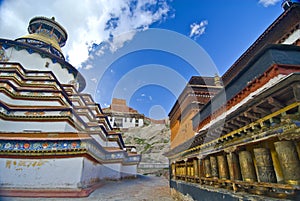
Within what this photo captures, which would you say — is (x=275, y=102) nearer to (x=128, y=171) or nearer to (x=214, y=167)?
(x=214, y=167)

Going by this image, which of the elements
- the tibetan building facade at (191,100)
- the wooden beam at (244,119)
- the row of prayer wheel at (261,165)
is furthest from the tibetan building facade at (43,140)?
the wooden beam at (244,119)

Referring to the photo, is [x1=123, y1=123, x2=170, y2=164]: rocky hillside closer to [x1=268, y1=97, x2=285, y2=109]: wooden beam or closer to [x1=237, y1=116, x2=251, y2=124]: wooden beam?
[x1=237, y1=116, x2=251, y2=124]: wooden beam

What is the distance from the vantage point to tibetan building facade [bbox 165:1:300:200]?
334 centimetres

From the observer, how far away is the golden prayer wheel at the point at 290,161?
3270 millimetres

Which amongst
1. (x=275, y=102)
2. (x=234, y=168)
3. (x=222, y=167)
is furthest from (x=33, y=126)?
(x=275, y=102)

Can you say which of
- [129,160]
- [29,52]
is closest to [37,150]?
[129,160]

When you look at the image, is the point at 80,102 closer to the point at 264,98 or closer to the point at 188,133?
the point at 188,133

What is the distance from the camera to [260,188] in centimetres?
399

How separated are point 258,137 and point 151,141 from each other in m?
37.5

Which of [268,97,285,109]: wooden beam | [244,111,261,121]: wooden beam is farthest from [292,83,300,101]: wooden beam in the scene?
[244,111,261,121]: wooden beam

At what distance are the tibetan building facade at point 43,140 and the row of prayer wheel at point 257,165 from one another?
640 centimetres

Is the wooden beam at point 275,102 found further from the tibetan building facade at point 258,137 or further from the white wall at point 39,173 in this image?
the white wall at point 39,173

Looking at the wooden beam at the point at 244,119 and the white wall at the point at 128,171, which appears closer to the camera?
the wooden beam at the point at 244,119

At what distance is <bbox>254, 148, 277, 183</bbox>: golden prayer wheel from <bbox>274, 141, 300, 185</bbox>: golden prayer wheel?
50 cm
